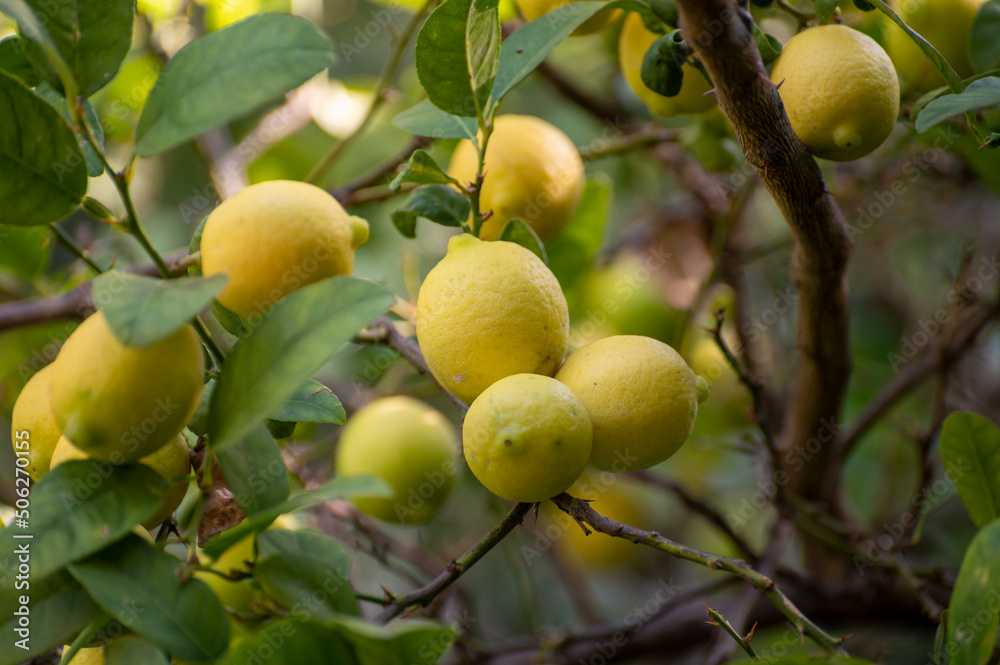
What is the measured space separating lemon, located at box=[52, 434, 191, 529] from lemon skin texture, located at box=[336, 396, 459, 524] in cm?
41

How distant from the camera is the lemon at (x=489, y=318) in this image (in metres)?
0.56

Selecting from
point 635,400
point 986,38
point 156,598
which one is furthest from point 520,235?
point 986,38

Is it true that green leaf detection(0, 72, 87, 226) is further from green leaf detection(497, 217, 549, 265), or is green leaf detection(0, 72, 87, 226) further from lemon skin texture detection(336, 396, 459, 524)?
lemon skin texture detection(336, 396, 459, 524)

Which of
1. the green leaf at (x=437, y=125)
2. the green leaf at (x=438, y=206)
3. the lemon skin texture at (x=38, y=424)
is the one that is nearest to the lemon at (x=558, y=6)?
the green leaf at (x=437, y=125)

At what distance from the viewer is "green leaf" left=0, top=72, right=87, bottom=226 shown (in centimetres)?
50

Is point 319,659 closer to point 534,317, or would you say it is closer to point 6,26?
point 534,317

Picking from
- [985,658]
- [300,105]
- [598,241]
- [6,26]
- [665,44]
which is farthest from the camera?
[300,105]

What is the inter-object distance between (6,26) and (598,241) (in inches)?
45.0

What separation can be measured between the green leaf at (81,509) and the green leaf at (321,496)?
0.19 ft

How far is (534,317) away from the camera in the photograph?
0.57m

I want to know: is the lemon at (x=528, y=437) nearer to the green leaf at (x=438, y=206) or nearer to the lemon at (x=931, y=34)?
the green leaf at (x=438, y=206)

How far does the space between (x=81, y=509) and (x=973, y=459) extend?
2.27 ft

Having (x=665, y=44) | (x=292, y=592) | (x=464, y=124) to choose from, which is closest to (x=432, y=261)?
(x=464, y=124)

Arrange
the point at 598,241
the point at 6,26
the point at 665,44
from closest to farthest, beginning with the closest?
1. the point at 665,44
2. the point at 598,241
3. the point at 6,26
